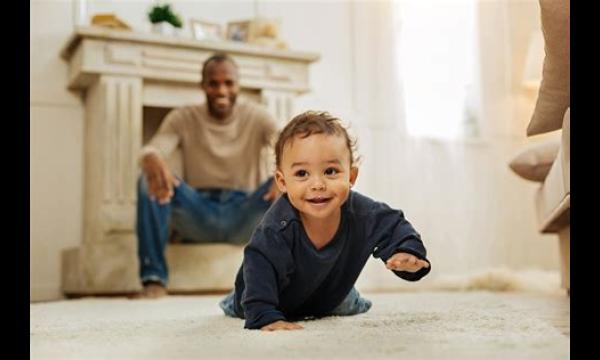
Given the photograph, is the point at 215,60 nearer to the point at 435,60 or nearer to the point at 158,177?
the point at 158,177

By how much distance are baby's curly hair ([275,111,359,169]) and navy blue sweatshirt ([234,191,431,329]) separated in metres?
0.10

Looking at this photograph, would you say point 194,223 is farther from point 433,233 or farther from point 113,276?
point 433,233

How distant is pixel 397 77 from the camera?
11.5 ft

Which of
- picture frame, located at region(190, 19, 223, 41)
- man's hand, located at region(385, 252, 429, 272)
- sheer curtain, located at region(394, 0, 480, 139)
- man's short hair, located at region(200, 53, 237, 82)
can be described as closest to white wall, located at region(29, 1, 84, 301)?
picture frame, located at region(190, 19, 223, 41)

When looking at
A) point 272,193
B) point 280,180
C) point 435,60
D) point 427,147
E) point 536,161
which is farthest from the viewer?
point 427,147

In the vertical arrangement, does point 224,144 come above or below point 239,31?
below

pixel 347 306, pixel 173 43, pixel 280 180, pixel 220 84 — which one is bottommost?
pixel 347 306

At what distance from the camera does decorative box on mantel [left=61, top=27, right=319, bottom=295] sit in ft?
9.00

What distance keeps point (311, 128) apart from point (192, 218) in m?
1.56

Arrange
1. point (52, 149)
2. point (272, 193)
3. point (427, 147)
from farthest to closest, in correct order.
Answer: point (427, 147)
point (52, 149)
point (272, 193)

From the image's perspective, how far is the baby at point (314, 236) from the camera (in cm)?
122

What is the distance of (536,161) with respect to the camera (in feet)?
7.85

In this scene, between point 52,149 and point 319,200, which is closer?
point 319,200

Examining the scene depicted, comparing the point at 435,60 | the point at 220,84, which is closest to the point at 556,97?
the point at 220,84
